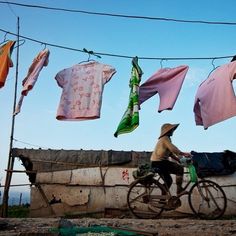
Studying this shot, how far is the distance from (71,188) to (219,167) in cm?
394

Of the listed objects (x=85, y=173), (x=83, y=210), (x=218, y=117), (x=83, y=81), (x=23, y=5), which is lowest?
(x=83, y=210)

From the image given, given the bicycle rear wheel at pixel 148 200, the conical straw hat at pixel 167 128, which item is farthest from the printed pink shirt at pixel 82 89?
the bicycle rear wheel at pixel 148 200

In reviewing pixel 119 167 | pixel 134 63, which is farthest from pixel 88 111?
pixel 119 167

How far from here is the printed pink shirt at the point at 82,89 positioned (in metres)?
7.62

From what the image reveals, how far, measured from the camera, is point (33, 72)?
8.03 metres

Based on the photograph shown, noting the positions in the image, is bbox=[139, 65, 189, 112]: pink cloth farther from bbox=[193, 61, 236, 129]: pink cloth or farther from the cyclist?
the cyclist

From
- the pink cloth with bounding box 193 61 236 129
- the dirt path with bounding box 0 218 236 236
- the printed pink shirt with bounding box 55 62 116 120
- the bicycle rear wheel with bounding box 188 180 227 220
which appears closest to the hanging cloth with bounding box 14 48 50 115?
the printed pink shirt with bounding box 55 62 116 120

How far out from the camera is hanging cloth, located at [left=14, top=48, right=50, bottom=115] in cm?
773

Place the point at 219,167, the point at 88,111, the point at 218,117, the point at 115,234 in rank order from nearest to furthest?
the point at 115,234 < the point at 218,117 < the point at 88,111 < the point at 219,167

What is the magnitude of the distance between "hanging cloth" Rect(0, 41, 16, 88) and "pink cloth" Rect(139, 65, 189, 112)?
9.25 feet

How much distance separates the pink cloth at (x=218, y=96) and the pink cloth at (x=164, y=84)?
1.59 ft

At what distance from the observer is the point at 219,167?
9.81 meters

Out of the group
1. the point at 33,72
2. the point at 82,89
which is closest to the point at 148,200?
the point at 82,89

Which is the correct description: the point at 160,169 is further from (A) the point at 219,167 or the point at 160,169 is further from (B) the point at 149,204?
(A) the point at 219,167
